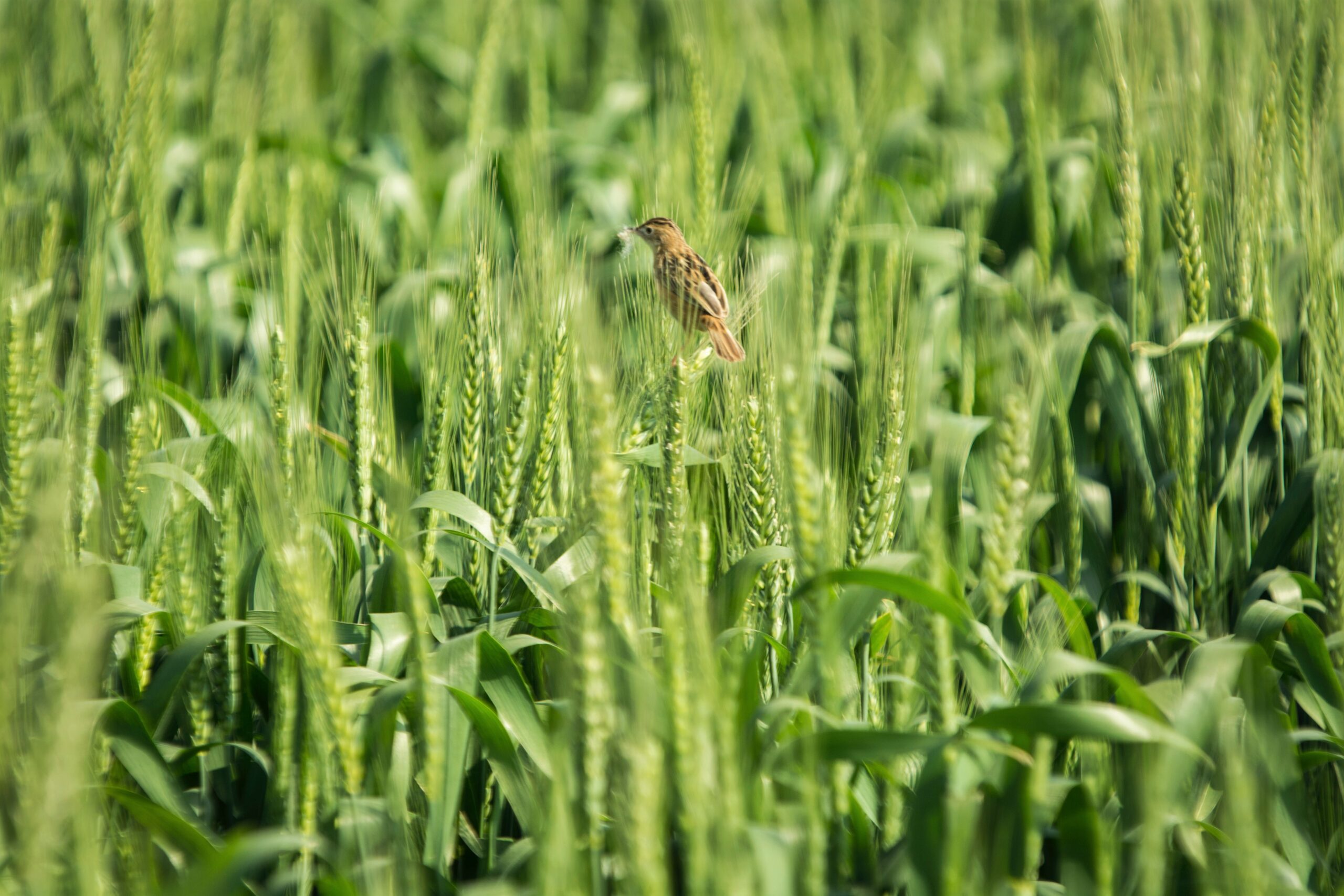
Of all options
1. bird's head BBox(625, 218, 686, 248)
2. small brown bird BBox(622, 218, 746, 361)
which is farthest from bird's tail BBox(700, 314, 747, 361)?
bird's head BBox(625, 218, 686, 248)

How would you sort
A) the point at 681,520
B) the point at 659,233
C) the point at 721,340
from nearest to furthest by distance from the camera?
the point at 681,520 → the point at 721,340 → the point at 659,233

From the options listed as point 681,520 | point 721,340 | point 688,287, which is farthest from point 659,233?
point 681,520

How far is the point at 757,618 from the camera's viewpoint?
189cm

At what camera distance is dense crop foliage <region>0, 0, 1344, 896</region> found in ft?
4.20

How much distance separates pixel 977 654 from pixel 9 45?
4.58 meters

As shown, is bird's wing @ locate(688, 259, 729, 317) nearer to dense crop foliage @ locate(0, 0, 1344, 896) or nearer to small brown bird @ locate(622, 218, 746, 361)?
small brown bird @ locate(622, 218, 746, 361)

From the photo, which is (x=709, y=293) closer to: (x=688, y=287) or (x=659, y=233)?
(x=688, y=287)

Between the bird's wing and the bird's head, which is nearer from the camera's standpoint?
the bird's wing

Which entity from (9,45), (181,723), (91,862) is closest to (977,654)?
(91,862)

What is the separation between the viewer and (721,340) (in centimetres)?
218

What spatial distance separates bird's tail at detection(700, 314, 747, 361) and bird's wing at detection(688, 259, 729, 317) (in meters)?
0.02

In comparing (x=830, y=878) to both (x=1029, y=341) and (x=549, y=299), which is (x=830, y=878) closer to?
(x=549, y=299)

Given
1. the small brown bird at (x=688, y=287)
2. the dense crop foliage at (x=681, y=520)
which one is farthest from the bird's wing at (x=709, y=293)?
the dense crop foliage at (x=681, y=520)

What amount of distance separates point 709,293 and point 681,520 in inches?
29.4
